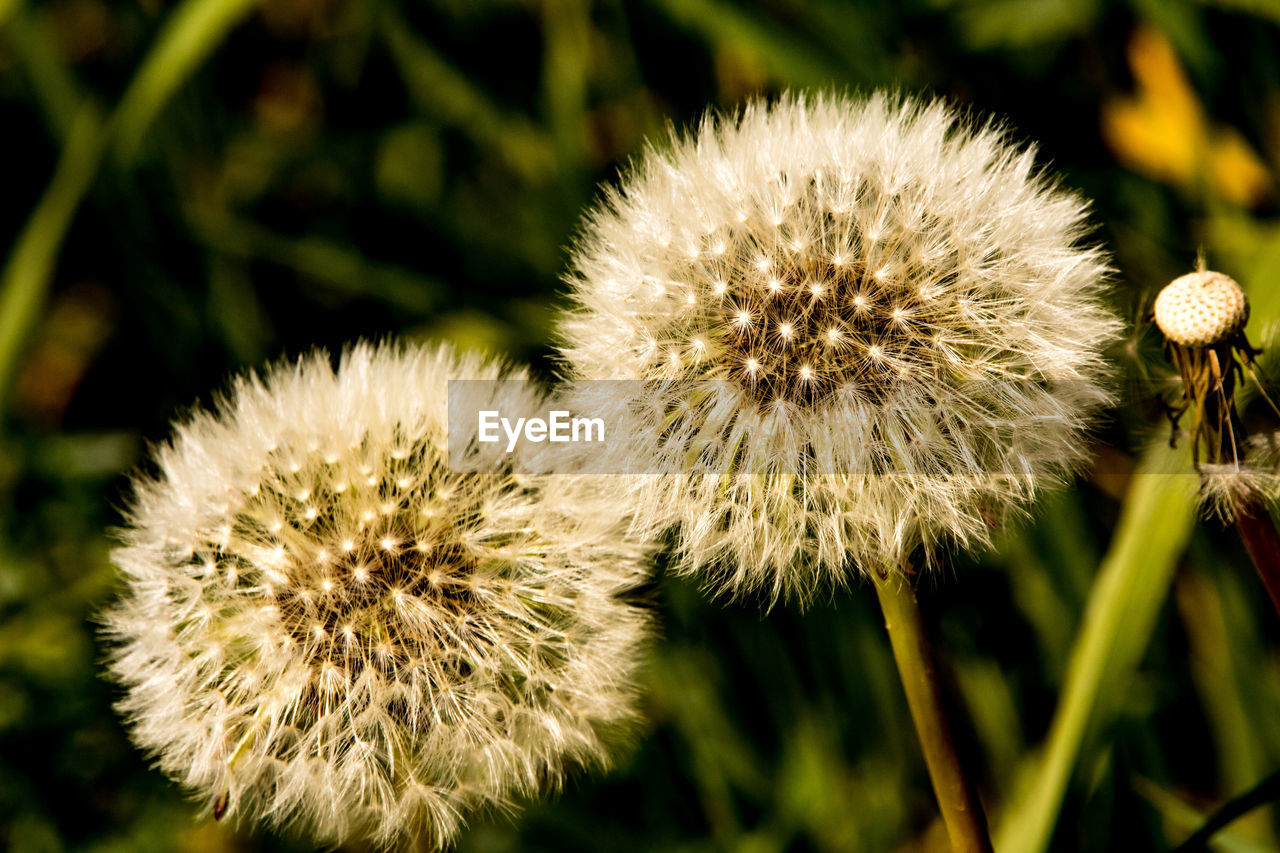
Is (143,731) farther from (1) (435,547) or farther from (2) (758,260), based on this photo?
(2) (758,260)

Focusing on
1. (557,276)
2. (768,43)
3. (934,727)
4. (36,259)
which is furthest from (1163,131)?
(36,259)

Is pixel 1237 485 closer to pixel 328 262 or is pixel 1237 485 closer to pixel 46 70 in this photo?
pixel 328 262

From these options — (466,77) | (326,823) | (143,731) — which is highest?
(466,77)

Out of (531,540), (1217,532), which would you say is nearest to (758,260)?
(531,540)

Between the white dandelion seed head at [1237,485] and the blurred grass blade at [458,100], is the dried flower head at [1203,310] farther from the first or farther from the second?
the blurred grass blade at [458,100]

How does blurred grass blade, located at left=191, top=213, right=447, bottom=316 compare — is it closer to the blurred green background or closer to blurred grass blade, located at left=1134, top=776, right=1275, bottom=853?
the blurred green background

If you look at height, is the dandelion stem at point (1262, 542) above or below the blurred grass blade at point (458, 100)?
below

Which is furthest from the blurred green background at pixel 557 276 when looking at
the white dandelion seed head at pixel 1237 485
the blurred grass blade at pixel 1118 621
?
the white dandelion seed head at pixel 1237 485
